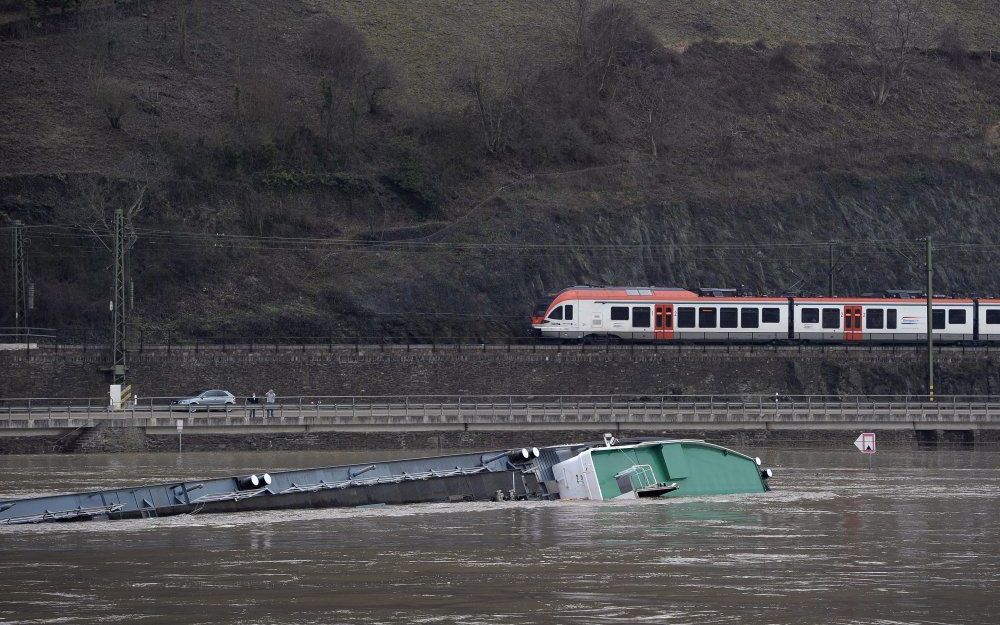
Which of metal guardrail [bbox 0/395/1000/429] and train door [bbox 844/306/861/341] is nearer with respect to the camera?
metal guardrail [bbox 0/395/1000/429]

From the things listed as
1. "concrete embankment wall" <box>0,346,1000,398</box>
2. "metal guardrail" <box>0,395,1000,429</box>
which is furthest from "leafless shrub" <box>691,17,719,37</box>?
"metal guardrail" <box>0,395,1000,429</box>

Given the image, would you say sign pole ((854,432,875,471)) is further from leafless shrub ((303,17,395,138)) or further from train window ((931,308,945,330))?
leafless shrub ((303,17,395,138))

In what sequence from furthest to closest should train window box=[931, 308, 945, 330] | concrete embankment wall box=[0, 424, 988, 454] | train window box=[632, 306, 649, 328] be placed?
train window box=[931, 308, 945, 330] < train window box=[632, 306, 649, 328] < concrete embankment wall box=[0, 424, 988, 454]

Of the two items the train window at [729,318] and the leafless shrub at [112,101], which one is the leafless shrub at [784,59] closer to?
the train window at [729,318]

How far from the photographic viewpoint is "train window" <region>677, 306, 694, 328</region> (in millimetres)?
70750

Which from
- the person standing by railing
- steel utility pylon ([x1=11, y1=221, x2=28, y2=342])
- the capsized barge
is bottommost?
the capsized barge

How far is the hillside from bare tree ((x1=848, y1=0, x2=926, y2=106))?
1.06 metres

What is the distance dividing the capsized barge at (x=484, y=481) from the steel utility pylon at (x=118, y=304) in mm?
27157

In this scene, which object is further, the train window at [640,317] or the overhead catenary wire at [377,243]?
the overhead catenary wire at [377,243]

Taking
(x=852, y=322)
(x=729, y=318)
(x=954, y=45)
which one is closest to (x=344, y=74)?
(x=729, y=318)

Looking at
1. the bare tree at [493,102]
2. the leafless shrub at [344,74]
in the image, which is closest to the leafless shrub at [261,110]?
the leafless shrub at [344,74]

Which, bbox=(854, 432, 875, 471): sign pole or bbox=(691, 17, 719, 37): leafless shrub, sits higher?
bbox=(691, 17, 719, 37): leafless shrub

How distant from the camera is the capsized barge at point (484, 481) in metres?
31.8

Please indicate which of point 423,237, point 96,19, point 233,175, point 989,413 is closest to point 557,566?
point 989,413
